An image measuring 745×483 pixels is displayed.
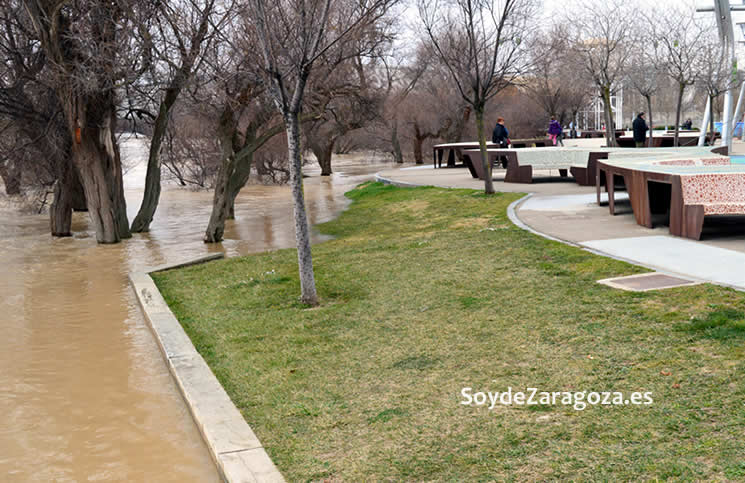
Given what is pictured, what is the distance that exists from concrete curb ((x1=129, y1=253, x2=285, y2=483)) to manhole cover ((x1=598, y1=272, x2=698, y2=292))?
371 centimetres

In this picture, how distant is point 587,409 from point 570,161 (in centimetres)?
1663

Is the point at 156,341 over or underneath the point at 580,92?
underneath

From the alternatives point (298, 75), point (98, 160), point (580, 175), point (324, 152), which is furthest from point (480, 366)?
point (324, 152)

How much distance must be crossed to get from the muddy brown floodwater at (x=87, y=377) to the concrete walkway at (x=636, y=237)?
4.91m

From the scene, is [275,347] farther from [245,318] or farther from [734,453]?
[734,453]

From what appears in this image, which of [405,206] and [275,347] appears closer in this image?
[275,347]

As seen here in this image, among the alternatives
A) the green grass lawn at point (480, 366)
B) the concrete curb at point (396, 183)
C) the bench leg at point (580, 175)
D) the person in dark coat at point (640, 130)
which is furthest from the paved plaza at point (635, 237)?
the person in dark coat at point (640, 130)

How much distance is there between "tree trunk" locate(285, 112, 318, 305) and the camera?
8125mm

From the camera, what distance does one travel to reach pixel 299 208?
8.31 meters

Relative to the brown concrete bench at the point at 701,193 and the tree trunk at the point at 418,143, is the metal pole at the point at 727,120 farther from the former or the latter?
the tree trunk at the point at 418,143

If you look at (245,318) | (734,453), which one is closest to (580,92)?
(245,318)

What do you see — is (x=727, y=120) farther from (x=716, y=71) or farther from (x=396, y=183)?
(x=396, y=183)

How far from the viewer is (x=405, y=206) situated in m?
19.7

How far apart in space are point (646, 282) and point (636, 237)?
2.86m
